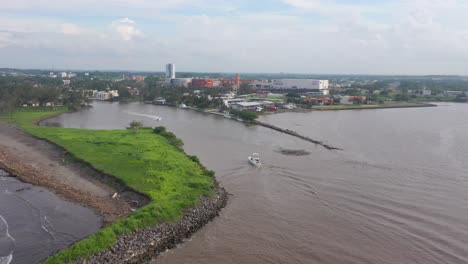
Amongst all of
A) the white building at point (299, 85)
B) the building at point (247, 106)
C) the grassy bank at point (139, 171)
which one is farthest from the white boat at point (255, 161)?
the white building at point (299, 85)

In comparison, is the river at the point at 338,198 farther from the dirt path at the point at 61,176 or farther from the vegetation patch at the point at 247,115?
the vegetation patch at the point at 247,115

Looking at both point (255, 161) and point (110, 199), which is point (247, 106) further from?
point (110, 199)

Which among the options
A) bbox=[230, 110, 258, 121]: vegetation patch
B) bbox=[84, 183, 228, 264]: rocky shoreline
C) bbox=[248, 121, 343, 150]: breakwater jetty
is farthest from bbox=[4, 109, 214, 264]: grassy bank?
bbox=[230, 110, 258, 121]: vegetation patch

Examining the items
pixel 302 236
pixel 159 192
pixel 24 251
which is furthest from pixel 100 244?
pixel 302 236

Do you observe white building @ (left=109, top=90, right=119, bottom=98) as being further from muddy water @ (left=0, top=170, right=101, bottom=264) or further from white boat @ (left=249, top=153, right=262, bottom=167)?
muddy water @ (left=0, top=170, right=101, bottom=264)

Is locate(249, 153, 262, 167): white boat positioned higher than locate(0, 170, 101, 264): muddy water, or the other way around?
locate(249, 153, 262, 167): white boat

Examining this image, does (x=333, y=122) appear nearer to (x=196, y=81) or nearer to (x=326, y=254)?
(x=326, y=254)

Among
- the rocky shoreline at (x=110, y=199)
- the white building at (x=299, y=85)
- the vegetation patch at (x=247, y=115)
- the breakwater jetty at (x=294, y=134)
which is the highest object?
the white building at (x=299, y=85)
